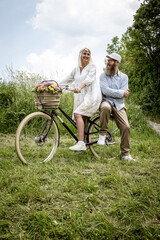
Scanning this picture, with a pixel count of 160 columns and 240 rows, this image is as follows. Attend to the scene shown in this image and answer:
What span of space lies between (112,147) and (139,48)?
681 cm

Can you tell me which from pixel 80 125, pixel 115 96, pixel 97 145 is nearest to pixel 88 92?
pixel 115 96

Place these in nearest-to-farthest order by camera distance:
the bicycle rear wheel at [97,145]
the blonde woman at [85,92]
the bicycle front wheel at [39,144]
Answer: the bicycle front wheel at [39,144] → the blonde woman at [85,92] → the bicycle rear wheel at [97,145]

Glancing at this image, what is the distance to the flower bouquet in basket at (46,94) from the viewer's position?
3.23 meters

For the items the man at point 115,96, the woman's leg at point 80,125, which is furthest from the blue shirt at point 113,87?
the woman's leg at point 80,125

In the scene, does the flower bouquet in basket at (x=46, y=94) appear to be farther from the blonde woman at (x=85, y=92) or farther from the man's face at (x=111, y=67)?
the man's face at (x=111, y=67)

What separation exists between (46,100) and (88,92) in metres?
0.84

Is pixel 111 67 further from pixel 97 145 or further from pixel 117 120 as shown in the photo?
pixel 97 145

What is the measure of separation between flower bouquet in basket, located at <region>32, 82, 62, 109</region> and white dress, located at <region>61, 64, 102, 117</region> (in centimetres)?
54

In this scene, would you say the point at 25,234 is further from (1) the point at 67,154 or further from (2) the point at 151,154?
(2) the point at 151,154

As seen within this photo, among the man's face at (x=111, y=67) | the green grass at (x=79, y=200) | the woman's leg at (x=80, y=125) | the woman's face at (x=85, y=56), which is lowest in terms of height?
the green grass at (x=79, y=200)

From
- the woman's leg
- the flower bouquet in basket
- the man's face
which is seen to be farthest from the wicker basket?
the man's face

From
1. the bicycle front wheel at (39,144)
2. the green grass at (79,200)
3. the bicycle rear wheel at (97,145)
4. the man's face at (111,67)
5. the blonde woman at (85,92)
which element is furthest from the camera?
the bicycle rear wheel at (97,145)

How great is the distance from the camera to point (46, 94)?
3256 millimetres

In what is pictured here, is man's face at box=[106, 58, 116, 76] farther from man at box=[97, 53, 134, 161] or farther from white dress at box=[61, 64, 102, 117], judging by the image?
white dress at box=[61, 64, 102, 117]
